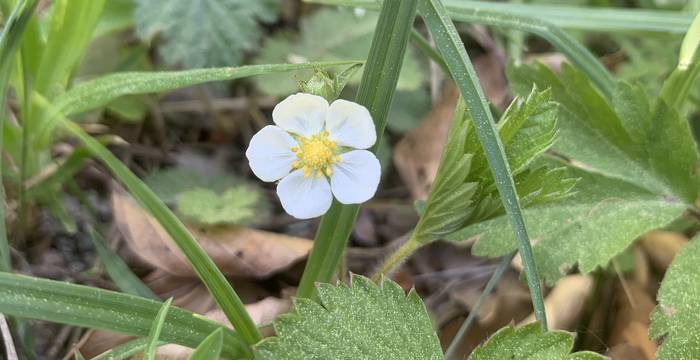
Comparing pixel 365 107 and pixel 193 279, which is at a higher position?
pixel 365 107

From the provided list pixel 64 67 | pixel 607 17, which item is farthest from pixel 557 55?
pixel 64 67

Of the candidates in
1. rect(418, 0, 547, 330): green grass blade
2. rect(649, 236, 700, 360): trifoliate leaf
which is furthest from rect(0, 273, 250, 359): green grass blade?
rect(649, 236, 700, 360): trifoliate leaf

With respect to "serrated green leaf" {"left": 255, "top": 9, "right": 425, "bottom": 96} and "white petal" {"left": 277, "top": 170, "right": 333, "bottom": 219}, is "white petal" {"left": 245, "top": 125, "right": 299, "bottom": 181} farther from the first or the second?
"serrated green leaf" {"left": 255, "top": 9, "right": 425, "bottom": 96}

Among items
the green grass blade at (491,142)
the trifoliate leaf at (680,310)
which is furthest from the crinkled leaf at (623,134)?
the green grass blade at (491,142)

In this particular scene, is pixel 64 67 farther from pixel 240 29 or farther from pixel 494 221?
pixel 494 221

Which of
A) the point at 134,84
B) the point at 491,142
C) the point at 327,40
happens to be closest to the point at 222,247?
the point at 134,84

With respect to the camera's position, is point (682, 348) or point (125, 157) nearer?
point (682, 348)
